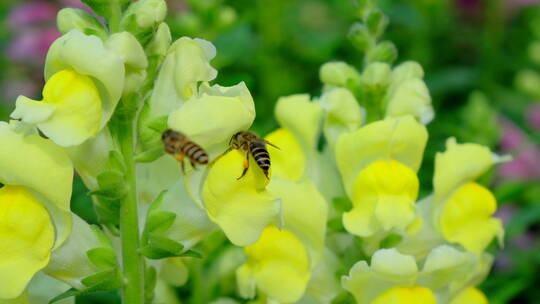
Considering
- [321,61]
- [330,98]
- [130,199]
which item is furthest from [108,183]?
[321,61]

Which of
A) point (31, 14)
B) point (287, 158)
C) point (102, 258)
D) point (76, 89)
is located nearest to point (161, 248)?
point (102, 258)

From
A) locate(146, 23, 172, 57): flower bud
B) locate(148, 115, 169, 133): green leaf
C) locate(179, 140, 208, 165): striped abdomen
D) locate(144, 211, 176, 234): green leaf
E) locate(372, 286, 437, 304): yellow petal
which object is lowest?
locate(372, 286, 437, 304): yellow petal

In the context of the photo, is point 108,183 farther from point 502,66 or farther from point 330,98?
point 502,66

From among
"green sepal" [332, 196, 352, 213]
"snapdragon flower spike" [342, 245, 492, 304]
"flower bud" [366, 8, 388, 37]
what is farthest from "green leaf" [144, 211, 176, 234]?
"flower bud" [366, 8, 388, 37]

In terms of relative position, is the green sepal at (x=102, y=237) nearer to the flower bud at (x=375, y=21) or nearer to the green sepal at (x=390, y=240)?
the green sepal at (x=390, y=240)

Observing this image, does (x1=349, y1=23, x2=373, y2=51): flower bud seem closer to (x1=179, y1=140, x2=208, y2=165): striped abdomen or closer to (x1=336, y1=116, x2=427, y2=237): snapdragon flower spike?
(x1=336, y1=116, x2=427, y2=237): snapdragon flower spike
